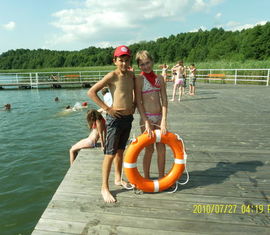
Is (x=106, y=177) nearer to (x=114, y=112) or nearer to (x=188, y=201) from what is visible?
(x=114, y=112)

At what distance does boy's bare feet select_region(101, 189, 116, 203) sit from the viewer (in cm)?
241

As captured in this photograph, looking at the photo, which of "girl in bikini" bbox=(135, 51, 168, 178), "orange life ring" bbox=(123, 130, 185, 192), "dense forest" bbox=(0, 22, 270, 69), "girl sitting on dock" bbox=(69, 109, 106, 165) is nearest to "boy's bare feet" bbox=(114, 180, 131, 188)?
"orange life ring" bbox=(123, 130, 185, 192)

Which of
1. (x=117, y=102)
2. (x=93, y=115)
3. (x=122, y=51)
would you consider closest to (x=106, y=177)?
(x=117, y=102)

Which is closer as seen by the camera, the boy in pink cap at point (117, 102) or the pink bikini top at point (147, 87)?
the boy in pink cap at point (117, 102)

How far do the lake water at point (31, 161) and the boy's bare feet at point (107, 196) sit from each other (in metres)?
1.42

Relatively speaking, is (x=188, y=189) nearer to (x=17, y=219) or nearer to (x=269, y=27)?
(x=17, y=219)

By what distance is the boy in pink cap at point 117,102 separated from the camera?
233cm

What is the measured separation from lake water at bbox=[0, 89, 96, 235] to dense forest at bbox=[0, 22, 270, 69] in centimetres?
4704

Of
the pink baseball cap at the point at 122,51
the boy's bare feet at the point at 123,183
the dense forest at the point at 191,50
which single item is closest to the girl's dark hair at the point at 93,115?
the boy's bare feet at the point at 123,183

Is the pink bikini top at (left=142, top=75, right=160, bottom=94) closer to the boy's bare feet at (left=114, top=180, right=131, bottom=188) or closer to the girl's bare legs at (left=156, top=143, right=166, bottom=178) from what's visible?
the girl's bare legs at (left=156, top=143, right=166, bottom=178)

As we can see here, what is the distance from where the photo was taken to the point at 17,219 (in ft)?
11.0

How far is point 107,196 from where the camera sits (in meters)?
2.45

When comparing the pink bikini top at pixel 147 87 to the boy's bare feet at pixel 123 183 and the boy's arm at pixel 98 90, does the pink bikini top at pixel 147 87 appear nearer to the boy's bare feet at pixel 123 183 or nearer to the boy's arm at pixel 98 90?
the boy's arm at pixel 98 90

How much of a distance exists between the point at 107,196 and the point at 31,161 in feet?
12.1
